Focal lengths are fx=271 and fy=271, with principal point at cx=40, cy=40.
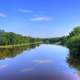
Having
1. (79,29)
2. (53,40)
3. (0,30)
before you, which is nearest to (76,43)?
(79,29)

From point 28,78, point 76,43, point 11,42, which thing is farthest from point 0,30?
point 28,78

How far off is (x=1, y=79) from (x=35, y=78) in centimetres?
237

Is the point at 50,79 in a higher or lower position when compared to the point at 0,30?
lower

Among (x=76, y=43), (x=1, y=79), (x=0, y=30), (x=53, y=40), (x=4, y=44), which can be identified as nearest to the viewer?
(x=1, y=79)

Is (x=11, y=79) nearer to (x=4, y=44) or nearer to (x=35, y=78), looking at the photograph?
(x=35, y=78)

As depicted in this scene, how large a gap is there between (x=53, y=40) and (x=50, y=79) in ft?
502

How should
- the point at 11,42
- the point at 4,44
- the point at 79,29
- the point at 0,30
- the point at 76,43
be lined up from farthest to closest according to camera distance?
the point at 0,30 → the point at 11,42 → the point at 4,44 → the point at 79,29 → the point at 76,43

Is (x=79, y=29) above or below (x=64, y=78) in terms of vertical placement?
above

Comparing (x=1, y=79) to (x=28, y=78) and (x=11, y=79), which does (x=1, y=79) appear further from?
(x=28, y=78)

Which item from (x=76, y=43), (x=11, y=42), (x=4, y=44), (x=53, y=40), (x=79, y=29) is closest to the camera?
(x=76, y=43)

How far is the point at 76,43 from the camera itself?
2039 inches

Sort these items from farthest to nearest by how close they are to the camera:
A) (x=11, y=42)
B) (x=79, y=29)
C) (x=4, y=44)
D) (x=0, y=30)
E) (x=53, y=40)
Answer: (x=53, y=40) → (x=0, y=30) → (x=11, y=42) → (x=4, y=44) → (x=79, y=29)

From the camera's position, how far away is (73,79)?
18016mm

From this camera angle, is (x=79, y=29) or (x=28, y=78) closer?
(x=28, y=78)
